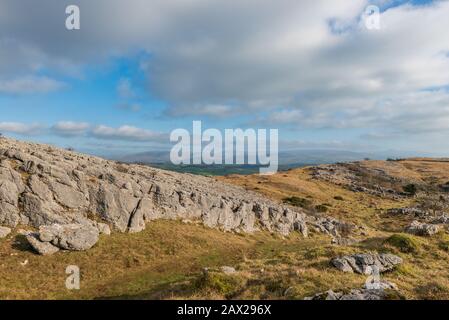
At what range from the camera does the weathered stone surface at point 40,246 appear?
105 feet

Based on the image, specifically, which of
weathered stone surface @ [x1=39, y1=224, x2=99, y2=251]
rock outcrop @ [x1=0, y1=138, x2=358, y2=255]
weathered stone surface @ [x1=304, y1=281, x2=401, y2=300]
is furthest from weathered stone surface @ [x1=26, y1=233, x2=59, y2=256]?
weathered stone surface @ [x1=304, y1=281, x2=401, y2=300]

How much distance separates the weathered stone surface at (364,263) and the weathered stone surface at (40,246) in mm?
24268

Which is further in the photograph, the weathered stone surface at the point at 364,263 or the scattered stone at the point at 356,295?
the weathered stone surface at the point at 364,263

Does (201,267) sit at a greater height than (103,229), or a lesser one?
lesser

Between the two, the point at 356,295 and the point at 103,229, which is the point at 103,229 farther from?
the point at 356,295

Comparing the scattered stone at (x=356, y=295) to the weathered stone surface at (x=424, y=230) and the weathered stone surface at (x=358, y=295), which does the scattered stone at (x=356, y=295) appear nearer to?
the weathered stone surface at (x=358, y=295)

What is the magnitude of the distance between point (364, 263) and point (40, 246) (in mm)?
27472

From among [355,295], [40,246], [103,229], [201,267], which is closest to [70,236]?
[40,246]

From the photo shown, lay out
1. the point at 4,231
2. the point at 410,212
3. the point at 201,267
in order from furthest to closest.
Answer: the point at 410,212 < the point at 201,267 < the point at 4,231

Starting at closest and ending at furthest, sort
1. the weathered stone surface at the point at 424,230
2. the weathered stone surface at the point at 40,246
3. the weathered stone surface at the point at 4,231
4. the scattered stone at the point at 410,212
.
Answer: the weathered stone surface at the point at 40,246
the weathered stone surface at the point at 4,231
the weathered stone surface at the point at 424,230
the scattered stone at the point at 410,212

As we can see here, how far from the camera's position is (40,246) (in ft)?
106

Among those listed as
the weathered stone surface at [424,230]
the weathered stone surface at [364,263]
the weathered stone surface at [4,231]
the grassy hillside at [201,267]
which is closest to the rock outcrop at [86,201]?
the weathered stone surface at [4,231]
